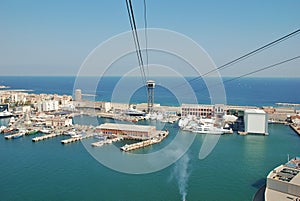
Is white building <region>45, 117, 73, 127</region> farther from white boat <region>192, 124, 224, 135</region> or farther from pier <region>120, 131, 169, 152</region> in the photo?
white boat <region>192, 124, 224, 135</region>

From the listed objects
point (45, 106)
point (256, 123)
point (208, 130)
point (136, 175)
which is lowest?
point (136, 175)

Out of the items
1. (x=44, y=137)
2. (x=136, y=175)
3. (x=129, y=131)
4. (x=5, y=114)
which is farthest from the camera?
(x=5, y=114)

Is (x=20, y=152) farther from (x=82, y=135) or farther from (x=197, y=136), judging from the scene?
(x=197, y=136)

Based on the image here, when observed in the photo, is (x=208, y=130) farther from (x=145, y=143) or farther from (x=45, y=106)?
(x=45, y=106)

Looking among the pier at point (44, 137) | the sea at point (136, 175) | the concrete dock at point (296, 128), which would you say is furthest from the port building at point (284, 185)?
the pier at point (44, 137)

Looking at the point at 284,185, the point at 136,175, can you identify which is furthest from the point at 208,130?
the point at 284,185

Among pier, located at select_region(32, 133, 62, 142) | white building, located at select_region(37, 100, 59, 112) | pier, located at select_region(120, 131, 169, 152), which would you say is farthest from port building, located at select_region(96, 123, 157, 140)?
white building, located at select_region(37, 100, 59, 112)

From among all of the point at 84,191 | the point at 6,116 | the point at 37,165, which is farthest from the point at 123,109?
the point at 84,191
